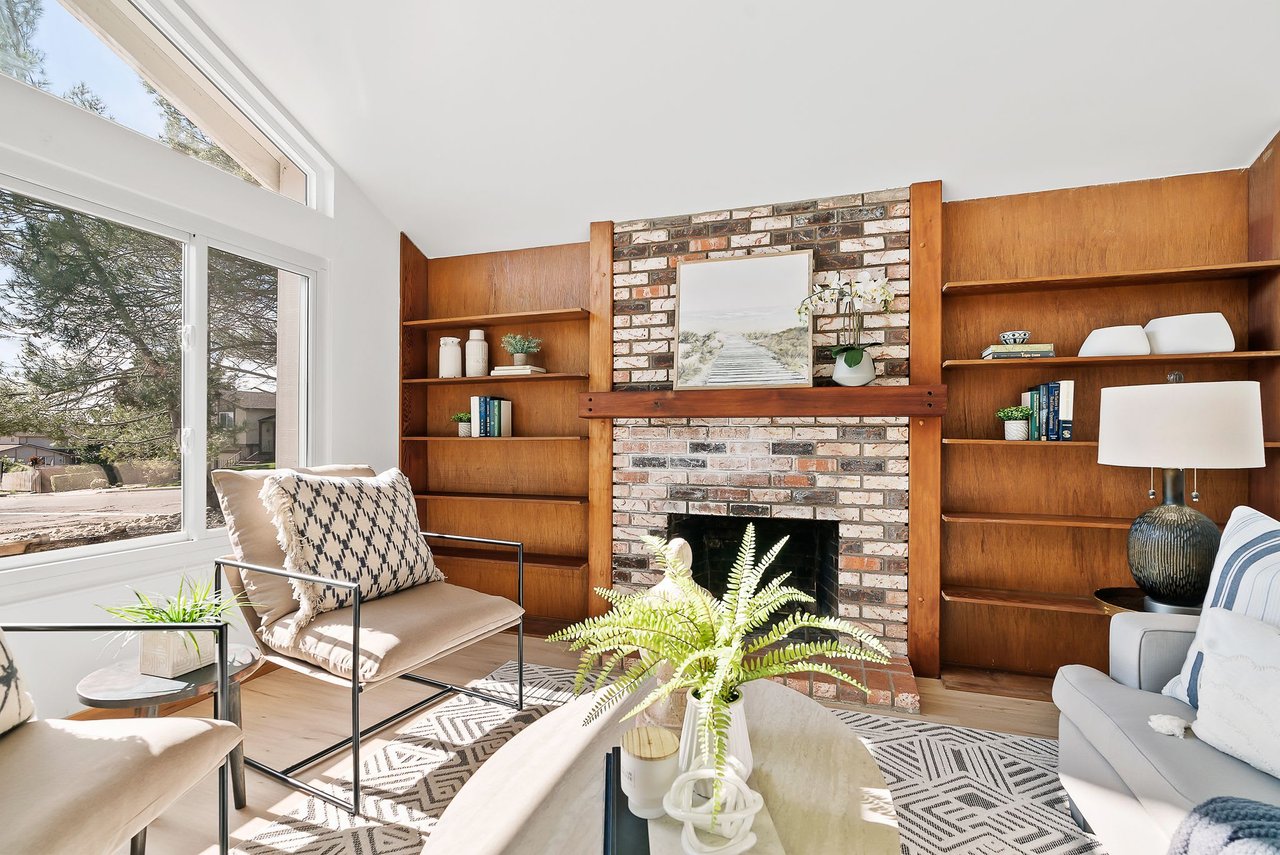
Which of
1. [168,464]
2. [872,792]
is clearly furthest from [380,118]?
[872,792]

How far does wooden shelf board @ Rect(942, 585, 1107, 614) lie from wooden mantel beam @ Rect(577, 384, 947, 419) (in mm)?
784

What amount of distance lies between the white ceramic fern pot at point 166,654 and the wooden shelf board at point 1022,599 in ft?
8.97

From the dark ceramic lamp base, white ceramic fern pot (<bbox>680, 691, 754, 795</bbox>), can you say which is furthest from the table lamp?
white ceramic fern pot (<bbox>680, 691, 754, 795</bbox>)

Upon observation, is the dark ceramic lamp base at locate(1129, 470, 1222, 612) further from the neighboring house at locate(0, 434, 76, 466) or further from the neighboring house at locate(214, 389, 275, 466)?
the neighboring house at locate(0, 434, 76, 466)

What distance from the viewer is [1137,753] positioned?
4.18ft

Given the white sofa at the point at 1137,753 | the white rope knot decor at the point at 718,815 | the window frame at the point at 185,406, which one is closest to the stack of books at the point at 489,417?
the window frame at the point at 185,406

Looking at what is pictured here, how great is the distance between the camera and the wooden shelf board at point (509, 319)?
312 centimetres

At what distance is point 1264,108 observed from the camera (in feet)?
7.09

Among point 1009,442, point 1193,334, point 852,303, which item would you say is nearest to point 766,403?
point 852,303

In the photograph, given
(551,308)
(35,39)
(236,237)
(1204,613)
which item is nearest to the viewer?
(1204,613)

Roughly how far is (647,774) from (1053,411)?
2.37 meters

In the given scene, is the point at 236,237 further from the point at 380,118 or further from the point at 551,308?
the point at 551,308

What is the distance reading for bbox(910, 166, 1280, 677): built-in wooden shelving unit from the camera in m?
2.46

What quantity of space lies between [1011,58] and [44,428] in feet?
11.7
